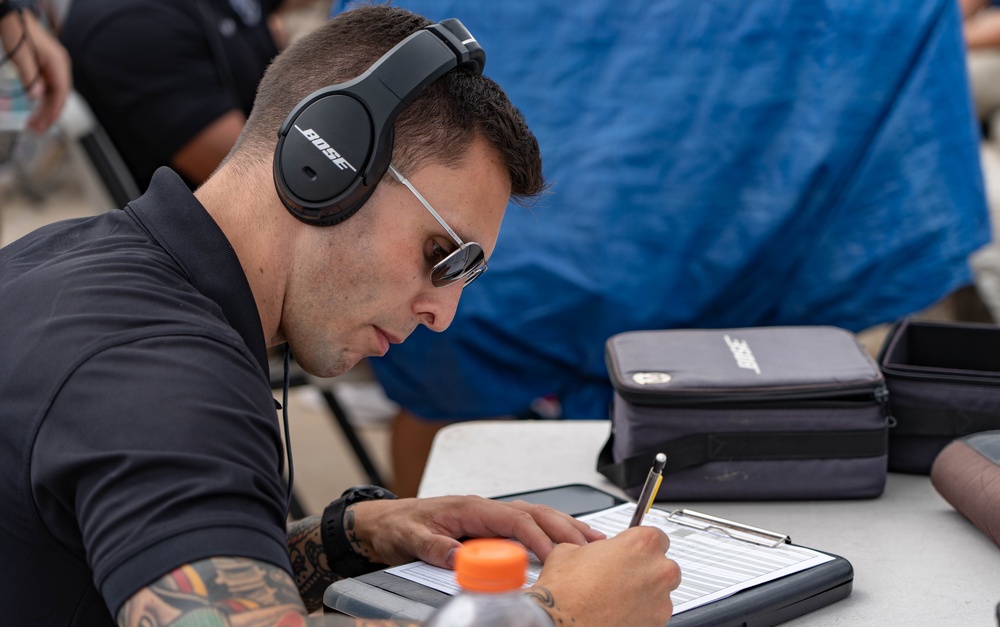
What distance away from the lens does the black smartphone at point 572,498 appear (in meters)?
1.35

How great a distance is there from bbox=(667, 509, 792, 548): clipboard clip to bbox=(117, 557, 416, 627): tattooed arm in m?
0.63

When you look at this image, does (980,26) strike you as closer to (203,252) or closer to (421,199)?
(421,199)

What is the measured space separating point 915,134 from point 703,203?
0.51 meters

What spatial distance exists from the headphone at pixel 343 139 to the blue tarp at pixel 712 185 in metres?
1.42

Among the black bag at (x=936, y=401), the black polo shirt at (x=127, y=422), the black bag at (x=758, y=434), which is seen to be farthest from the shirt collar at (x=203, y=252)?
the black bag at (x=936, y=401)

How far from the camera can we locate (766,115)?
250 centimetres

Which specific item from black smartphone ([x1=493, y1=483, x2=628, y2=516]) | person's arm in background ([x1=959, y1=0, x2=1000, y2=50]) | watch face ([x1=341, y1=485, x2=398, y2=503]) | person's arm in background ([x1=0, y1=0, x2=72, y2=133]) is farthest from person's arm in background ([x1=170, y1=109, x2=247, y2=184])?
person's arm in background ([x1=959, y1=0, x2=1000, y2=50])

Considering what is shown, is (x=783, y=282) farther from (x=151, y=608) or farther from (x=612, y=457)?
(x=151, y=608)

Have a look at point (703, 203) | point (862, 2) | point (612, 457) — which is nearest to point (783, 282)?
point (703, 203)

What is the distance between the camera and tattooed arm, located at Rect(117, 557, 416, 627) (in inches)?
A: 29.4

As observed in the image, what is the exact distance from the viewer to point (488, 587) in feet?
A: 2.15

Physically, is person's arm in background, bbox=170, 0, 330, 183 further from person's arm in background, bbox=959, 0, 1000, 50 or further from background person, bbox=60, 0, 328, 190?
person's arm in background, bbox=959, 0, 1000, 50

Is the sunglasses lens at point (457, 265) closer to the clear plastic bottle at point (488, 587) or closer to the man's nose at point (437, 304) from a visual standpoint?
the man's nose at point (437, 304)

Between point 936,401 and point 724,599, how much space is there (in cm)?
62
